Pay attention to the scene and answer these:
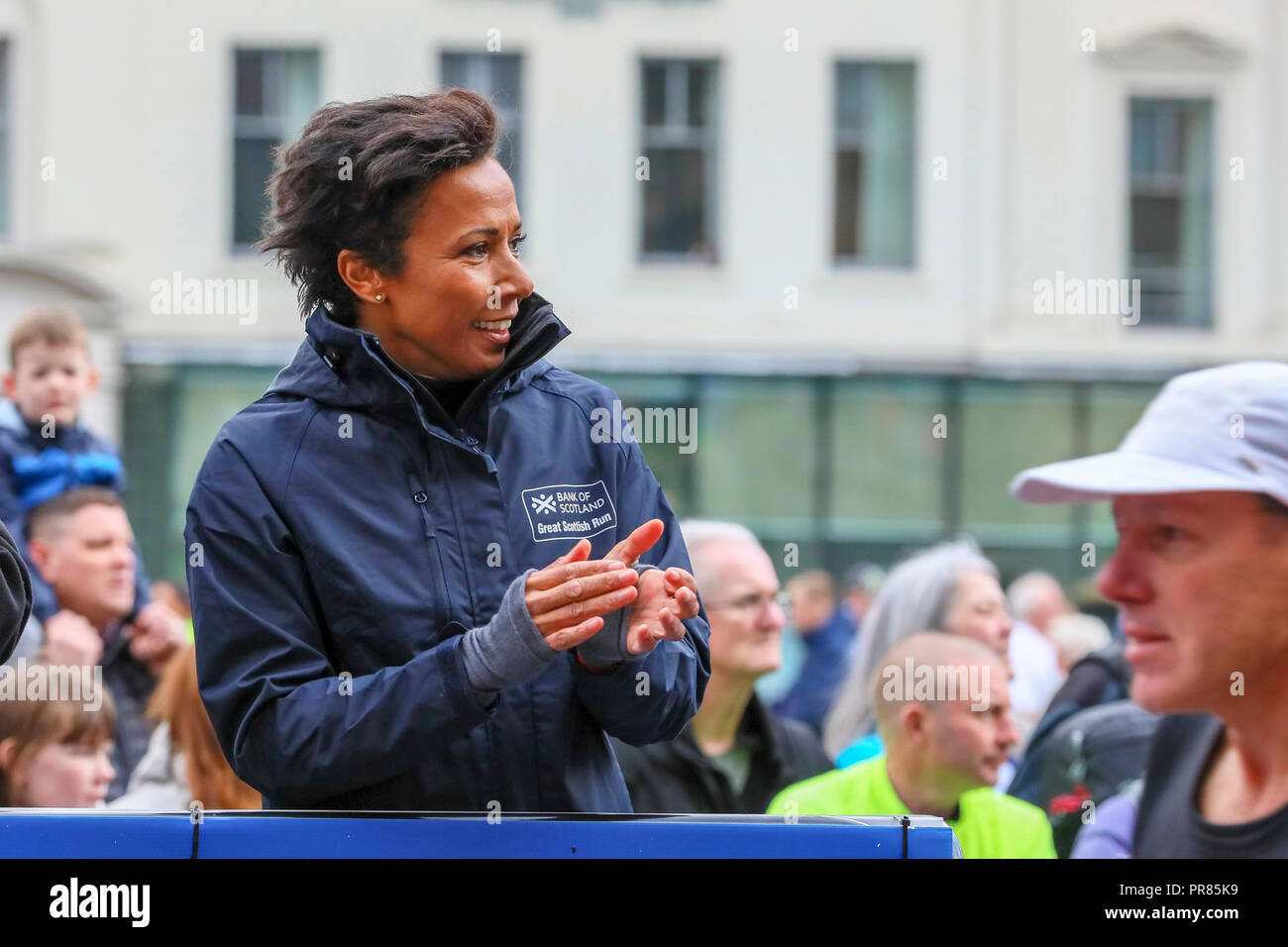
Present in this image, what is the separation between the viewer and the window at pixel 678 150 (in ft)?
49.5

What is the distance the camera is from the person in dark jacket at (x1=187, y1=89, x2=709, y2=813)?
6.63 ft

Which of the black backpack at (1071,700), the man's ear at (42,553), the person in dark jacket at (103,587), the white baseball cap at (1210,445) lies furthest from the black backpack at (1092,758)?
the man's ear at (42,553)

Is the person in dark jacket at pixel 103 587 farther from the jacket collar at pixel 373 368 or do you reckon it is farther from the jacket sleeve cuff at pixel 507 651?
the jacket sleeve cuff at pixel 507 651

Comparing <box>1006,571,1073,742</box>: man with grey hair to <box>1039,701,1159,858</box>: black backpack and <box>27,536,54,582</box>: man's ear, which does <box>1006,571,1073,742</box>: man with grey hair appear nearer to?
<box>1039,701,1159,858</box>: black backpack

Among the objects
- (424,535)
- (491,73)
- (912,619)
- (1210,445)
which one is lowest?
(912,619)

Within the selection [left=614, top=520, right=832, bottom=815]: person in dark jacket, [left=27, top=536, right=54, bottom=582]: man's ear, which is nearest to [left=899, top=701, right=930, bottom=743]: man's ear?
[left=614, top=520, right=832, bottom=815]: person in dark jacket

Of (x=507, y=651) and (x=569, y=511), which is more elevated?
(x=569, y=511)

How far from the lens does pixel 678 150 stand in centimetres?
1512

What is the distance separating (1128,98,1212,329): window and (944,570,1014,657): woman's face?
11521 millimetres

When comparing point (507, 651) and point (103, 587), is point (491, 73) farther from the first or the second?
point (507, 651)

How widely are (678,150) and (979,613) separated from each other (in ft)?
36.1

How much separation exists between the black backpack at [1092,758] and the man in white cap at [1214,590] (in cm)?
131

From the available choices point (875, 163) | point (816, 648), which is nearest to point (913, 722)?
point (816, 648)
